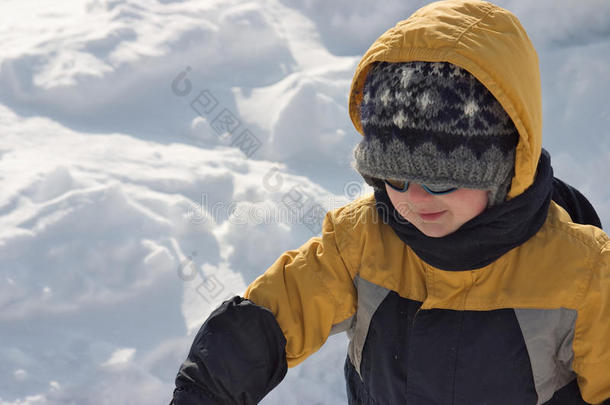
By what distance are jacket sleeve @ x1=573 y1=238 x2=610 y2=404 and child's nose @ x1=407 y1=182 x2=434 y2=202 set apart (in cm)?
29

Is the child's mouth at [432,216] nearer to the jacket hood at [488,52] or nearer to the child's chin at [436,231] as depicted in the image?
the child's chin at [436,231]

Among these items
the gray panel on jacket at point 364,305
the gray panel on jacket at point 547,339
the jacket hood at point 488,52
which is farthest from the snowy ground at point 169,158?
the jacket hood at point 488,52

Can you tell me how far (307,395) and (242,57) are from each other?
2170 mm

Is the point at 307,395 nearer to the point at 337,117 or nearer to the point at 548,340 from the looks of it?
the point at 548,340

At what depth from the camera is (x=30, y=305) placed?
2.03 m

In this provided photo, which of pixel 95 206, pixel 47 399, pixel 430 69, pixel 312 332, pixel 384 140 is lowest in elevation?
pixel 47 399

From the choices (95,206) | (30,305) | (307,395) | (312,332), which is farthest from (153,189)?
(312,332)

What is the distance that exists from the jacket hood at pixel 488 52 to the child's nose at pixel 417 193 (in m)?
0.13

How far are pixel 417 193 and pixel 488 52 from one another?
24cm

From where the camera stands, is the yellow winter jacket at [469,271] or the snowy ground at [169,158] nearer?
the yellow winter jacket at [469,271]

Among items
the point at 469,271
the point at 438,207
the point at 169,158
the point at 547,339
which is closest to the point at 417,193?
the point at 438,207

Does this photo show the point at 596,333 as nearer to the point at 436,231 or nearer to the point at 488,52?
the point at 436,231

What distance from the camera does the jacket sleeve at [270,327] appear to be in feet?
3.27

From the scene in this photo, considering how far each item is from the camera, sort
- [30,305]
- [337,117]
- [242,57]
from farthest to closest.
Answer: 1. [242,57]
2. [337,117]
3. [30,305]
